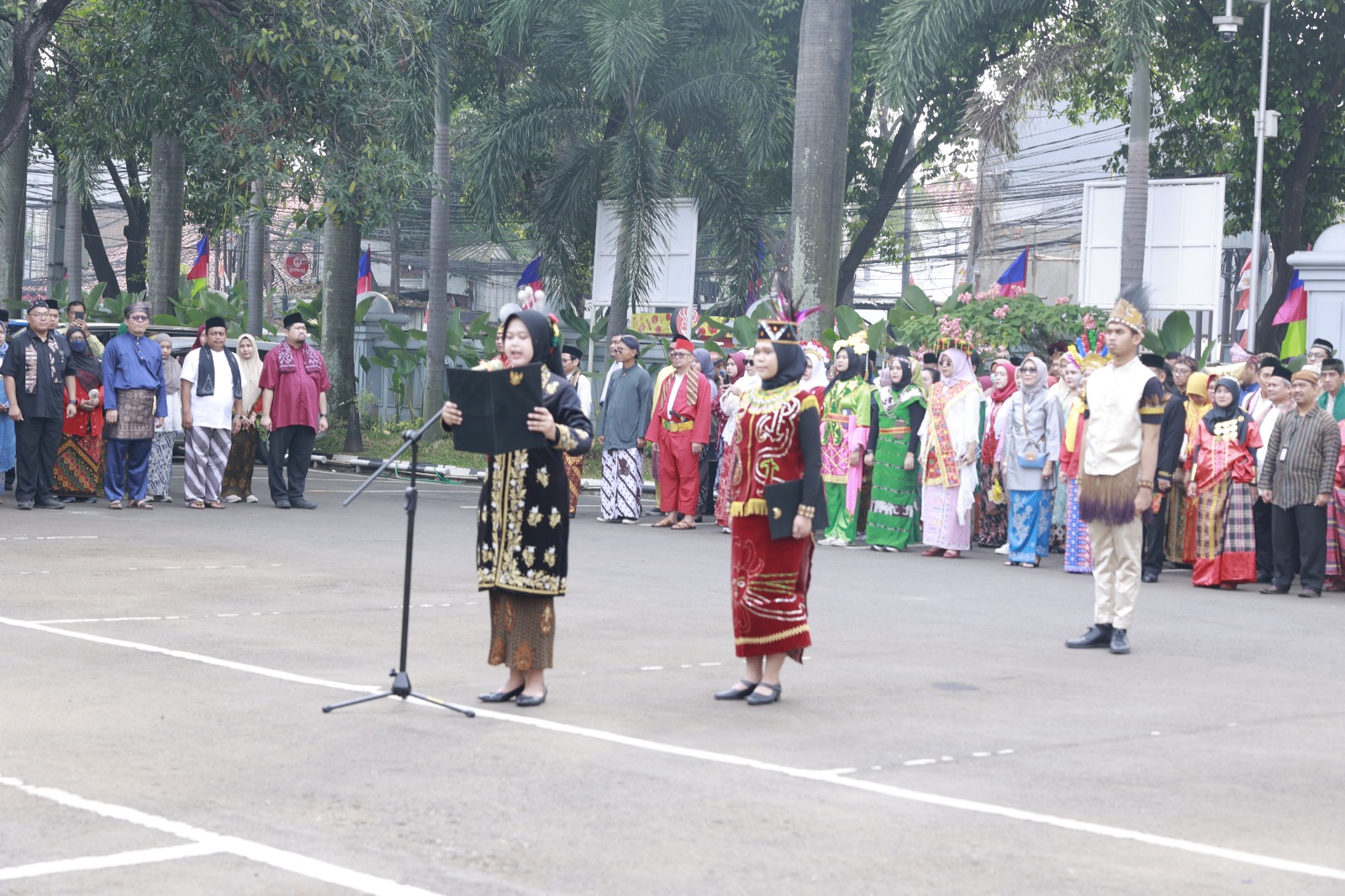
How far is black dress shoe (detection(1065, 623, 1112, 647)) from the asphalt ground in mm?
128

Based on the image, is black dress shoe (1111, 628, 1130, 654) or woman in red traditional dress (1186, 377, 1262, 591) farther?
woman in red traditional dress (1186, 377, 1262, 591)

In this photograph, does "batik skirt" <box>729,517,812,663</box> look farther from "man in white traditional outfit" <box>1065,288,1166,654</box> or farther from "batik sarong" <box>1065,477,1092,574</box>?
"batik sarong" <box>1065,477,1092,574</box>

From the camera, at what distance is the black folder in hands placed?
739cm

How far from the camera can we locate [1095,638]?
9.97m

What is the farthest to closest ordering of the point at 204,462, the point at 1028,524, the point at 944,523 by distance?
the point at 204,462, the point at 944,523, the point at 1028,524

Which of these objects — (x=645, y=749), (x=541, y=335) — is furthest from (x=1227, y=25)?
(x=645, y=749)

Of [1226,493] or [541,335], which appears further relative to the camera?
[1226,493]

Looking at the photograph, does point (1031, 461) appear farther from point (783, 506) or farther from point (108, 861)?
point (108, 861)

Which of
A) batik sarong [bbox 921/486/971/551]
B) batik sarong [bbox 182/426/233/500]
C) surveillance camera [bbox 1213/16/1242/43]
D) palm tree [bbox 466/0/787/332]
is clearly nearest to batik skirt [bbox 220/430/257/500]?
batik sarong [bbox 182/426/233/500]

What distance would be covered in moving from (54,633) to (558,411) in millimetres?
3442

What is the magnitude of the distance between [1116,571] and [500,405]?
4.45 m

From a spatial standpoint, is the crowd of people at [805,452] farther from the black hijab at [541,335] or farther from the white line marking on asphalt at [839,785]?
the white line marking on asphalt at [839,785]

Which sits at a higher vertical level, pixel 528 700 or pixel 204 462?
pixel 204 462

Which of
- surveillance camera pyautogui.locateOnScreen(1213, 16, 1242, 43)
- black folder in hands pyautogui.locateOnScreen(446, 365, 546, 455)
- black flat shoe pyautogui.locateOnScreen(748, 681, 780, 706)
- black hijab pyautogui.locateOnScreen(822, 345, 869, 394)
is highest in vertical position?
surveillance camera pyautogui.locateOnScreen(1213, 16, 1242, 43)
